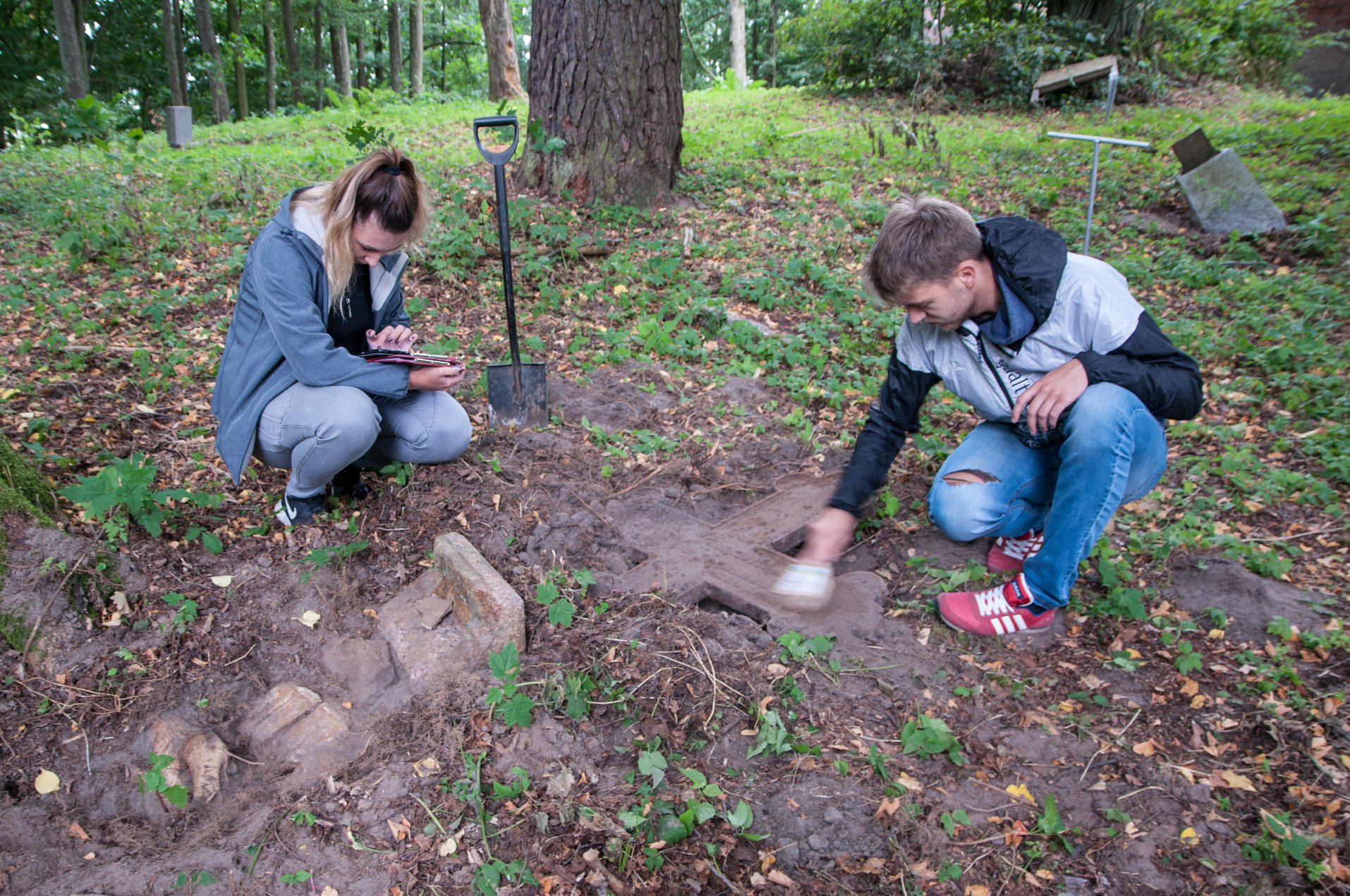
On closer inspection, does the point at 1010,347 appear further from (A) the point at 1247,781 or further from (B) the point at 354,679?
(B) the point at 354,679

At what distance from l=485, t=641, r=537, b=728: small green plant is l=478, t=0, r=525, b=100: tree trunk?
36.8 ft

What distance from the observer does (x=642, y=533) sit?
3104 mm

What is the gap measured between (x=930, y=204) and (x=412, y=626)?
2083mm

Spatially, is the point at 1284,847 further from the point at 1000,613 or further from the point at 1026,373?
the point at 1026,373

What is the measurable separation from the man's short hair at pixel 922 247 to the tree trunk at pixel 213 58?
16554 millimetres

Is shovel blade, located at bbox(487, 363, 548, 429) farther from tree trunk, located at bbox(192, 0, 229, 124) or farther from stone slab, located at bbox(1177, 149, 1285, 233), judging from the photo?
tree trunk, located at bbox(192, 0, 229, 124)

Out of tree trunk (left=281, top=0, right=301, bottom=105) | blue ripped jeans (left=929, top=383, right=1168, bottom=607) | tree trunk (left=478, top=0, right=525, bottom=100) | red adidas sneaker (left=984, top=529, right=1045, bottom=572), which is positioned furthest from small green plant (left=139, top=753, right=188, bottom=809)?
tree trunk (left=281, top=0, right=301, bottom=105)

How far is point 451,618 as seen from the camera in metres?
2.61

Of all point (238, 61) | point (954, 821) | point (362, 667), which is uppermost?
point (238, 61)

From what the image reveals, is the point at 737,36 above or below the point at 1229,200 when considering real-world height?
above

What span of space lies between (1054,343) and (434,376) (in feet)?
7.02

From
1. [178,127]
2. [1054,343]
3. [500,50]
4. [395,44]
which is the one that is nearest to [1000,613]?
[1054,343]

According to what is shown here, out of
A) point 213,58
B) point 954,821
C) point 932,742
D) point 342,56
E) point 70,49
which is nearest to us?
point 954,821

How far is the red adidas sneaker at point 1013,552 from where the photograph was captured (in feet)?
9.54
